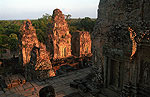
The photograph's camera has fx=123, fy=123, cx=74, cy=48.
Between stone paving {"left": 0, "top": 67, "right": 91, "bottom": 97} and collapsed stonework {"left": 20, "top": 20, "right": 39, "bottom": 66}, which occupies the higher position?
collapsed stonework {"left": 20, "top": 20, "right": 39, "bottom": 66}

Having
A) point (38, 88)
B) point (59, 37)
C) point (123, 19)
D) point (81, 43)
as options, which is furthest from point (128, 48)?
point (81, 43)

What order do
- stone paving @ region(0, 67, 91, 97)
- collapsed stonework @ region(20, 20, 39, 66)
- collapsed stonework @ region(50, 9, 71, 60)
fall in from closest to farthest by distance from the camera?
stone paving @ region(0, 67, 91, 97) < collapsed stonework @ region(20, 20, 39, 66) < collapsed stonework @ region(50, 9, 71, 60)

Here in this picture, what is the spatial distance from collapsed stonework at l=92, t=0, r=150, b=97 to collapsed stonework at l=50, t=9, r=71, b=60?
1210 centimetres

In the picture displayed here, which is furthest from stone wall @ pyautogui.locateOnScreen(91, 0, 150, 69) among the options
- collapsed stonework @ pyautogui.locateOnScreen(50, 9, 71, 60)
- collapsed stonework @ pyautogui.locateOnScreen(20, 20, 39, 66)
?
collapsed stonework @ pyautogui.locateOnScreen(20, 20, 39, 66)

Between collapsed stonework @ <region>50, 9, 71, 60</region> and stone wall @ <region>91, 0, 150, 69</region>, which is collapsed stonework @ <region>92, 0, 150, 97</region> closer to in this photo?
stone wall @ <region>91, 0, 150, 69</region>

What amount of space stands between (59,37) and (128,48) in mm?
13513

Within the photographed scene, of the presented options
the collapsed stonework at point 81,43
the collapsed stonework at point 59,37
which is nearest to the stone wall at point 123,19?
the collapsed stonework at point 59,37

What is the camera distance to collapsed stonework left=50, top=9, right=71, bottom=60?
1670 centimetres

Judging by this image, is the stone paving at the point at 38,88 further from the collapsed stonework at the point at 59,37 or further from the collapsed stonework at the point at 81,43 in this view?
the collapsed stonework at the point at 81,43

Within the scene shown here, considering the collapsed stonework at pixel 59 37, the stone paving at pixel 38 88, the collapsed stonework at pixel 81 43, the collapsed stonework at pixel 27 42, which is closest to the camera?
the stone paving at pixel 38 88

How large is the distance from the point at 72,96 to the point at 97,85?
4.60 feet

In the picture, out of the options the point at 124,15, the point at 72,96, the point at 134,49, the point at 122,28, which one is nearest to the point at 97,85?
the point at 72,96

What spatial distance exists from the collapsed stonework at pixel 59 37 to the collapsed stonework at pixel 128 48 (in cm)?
1210

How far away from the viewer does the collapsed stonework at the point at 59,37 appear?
16.7 m
